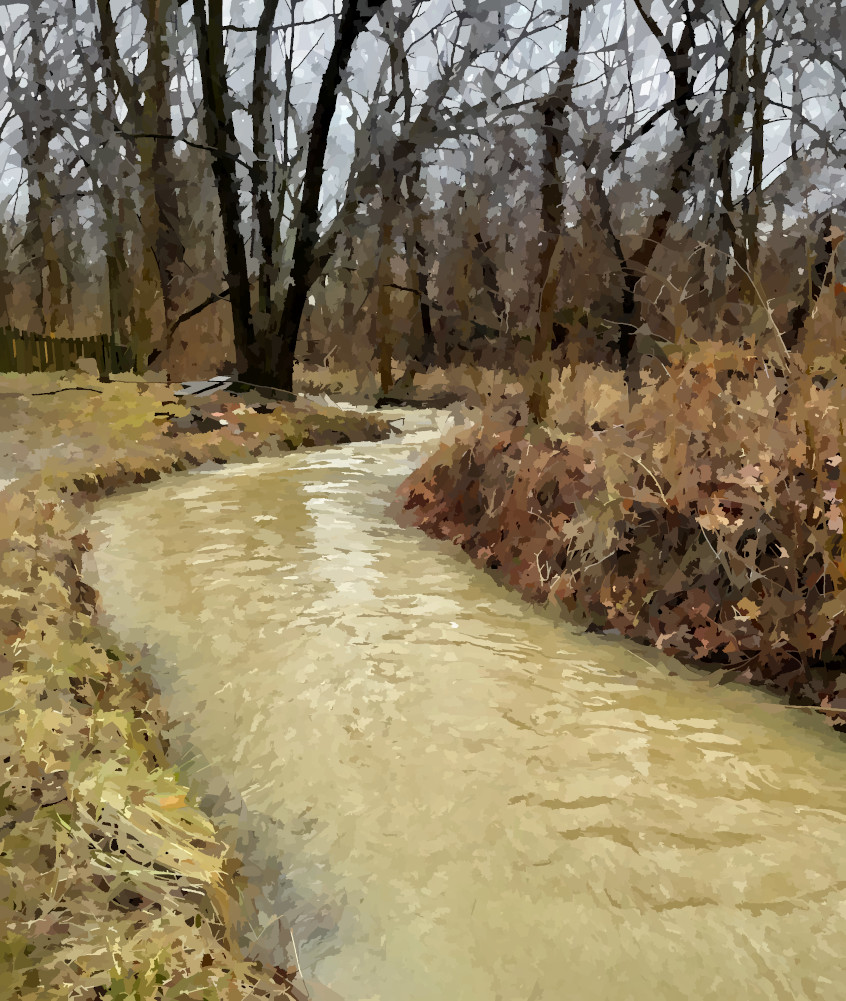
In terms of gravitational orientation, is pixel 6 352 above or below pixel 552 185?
below

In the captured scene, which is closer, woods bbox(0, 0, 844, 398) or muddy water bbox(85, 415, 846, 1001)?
muddy water bbox(85, 415, 846, 1001)

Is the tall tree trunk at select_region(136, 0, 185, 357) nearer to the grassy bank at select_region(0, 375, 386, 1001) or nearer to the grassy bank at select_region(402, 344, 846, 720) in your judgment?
the grassy bank at select_region(402, 344, 846, 720)

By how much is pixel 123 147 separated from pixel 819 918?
13075mm

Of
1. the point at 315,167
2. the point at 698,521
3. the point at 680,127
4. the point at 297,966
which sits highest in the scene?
the point at 680,127

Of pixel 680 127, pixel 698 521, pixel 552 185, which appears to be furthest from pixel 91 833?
pixel 680 127

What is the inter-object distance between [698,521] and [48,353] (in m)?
12.0

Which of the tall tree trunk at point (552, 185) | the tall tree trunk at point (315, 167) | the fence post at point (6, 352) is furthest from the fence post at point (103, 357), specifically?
the tall tree trunk at point (552, 185)

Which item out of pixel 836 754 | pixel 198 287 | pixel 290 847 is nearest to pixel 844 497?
pixel 836 754

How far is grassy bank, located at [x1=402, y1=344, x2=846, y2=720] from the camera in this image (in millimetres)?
2922

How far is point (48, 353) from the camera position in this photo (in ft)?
40.5

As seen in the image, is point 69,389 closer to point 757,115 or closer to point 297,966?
point 297,966

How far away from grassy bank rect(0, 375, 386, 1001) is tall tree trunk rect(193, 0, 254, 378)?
743 centimetres

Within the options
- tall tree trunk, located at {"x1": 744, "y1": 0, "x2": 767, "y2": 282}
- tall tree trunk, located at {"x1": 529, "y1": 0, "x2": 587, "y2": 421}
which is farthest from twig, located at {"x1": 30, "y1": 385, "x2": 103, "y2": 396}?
tall tree trunk, located at {"x1": 744, "y1": 0, "x2": 767, "y2": 282}

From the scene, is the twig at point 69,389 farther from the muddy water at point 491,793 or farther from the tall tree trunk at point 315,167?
the muddy water at point 491,793
